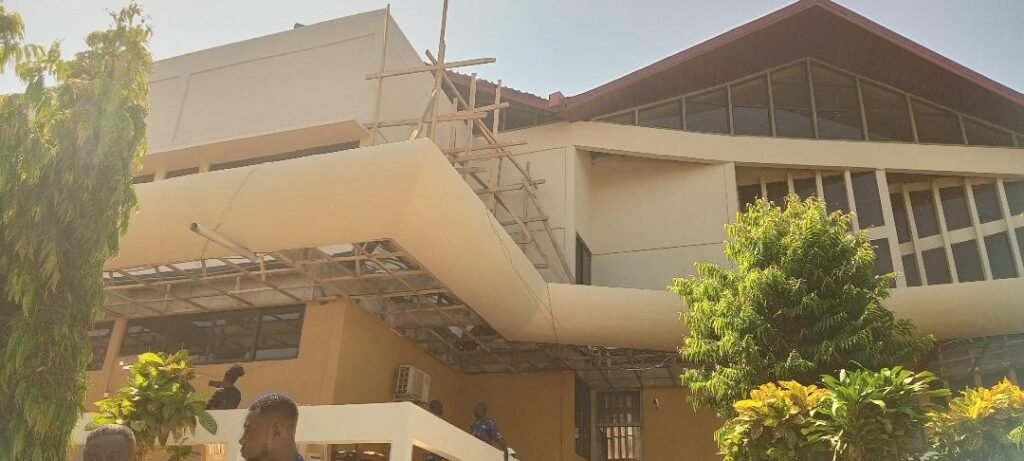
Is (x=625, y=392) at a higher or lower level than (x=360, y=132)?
lower

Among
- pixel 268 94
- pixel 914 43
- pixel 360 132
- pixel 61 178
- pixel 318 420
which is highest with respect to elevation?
pixel 914 43

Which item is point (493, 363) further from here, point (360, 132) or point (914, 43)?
point (914, 43)

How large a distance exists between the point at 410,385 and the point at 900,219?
9.93m

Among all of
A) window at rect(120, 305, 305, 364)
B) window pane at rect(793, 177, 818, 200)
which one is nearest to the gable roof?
window pane at rect(793, 177, 818, 200)

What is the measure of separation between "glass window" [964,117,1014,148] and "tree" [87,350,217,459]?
15.1 metres

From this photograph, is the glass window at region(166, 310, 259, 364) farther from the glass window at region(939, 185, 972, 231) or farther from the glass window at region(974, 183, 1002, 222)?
the glass window at region(974, 183, 1002, 222)

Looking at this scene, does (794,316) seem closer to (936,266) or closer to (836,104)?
(936,266)

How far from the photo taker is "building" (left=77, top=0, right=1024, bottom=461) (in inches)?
366

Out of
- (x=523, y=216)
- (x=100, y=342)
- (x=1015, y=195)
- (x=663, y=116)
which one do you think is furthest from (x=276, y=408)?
(x=1015, y=195)

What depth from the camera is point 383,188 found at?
8.55 meters

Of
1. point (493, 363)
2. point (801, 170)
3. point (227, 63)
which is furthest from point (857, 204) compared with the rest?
point (227, 63)

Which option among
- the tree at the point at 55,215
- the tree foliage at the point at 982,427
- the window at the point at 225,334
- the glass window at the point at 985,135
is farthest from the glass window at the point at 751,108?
the tree at the point at 55,215

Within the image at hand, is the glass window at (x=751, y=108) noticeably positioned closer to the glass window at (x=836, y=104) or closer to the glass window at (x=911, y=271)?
the glass window at (x=836, y=104)

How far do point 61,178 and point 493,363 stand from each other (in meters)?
9.92
